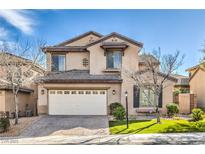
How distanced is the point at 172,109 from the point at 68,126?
15.2 feet

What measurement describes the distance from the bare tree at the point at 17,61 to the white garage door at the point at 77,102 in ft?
5.84

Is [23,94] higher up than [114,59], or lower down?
lower down

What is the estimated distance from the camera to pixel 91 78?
42.9ft

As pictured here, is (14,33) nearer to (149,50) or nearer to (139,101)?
(149,50)

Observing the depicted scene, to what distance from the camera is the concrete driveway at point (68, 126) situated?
33.2 ft

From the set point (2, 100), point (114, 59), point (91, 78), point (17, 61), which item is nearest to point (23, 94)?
point (2, 100)

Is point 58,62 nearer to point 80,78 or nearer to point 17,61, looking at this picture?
point 80,78

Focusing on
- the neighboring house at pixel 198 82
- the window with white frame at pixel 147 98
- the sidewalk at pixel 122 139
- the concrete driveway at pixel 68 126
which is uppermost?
the neighboring house at pixel 198 82

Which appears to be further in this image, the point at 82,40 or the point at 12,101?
the point at 82,40

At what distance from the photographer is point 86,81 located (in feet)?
42.6

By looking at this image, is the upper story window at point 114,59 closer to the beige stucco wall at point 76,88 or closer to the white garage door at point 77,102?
the beige stucco wall at point 76,88

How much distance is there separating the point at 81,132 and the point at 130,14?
4.99 m

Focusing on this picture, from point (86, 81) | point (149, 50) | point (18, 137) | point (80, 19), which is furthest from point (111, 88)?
point (18, 137)

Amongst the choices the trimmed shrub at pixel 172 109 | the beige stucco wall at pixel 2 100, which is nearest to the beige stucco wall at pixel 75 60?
the beige stucco wall at pixel 2 100
